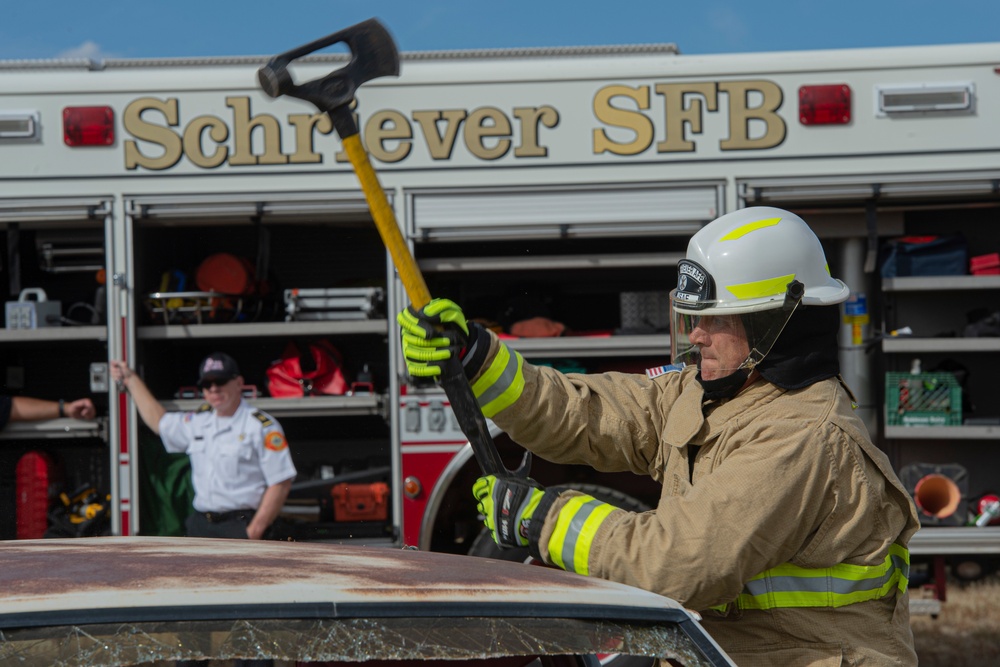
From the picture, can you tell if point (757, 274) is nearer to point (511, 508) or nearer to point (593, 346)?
point (511, 508)

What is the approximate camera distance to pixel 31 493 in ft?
16.1

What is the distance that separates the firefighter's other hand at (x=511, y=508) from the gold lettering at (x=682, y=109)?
2791mm

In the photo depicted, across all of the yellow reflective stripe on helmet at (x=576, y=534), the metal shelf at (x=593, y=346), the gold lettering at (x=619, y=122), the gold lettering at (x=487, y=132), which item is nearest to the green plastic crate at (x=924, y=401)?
the metal shelf at (x=593, y=346)

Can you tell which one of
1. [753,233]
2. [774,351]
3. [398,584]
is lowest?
[398,584]

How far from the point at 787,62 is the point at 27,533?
13.5 ft

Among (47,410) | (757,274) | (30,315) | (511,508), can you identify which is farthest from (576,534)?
(30,315)

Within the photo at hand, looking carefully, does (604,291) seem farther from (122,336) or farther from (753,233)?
(753,233)

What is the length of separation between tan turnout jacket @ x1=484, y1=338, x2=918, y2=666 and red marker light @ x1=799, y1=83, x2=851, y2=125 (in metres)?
2.75

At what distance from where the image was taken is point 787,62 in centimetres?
472

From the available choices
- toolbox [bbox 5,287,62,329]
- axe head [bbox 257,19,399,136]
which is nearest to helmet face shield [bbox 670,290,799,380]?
axe head [bbox 257,19,399,136]

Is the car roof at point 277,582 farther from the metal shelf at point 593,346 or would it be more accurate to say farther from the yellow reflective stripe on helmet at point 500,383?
the metal shelf at point 593,346

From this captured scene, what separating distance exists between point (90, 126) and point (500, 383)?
3063mm

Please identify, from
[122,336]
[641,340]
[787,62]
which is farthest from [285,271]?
[787,62]

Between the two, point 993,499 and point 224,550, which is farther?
point 993,499
